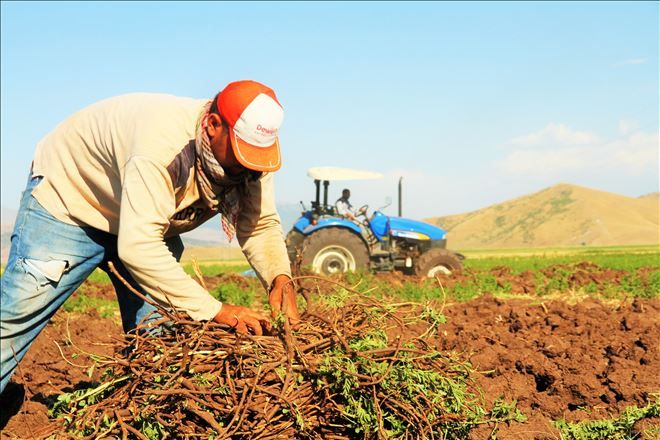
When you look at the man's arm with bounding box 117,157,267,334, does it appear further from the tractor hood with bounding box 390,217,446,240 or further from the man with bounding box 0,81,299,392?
the tractor hood with bounding box 390,217,446,240

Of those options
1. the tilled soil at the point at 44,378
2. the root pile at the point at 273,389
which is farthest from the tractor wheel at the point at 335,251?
the root pile at the point at 273,389

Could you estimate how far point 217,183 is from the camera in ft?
11.9

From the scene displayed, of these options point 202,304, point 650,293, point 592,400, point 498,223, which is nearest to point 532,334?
point 592,400

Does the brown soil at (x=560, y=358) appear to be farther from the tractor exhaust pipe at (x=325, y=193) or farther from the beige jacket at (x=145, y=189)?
the tractor exhaust pipe at (x=325, y=193)

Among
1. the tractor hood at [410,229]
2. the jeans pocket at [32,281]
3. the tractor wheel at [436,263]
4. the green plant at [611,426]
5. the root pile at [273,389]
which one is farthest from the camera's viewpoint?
the tractor hood at [410,229]

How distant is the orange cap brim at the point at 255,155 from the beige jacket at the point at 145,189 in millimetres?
293

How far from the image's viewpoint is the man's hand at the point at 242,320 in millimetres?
3285

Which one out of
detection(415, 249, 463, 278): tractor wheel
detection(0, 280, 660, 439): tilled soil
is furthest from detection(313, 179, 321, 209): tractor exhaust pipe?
detection(0, 280, 660, 439): tilled soil

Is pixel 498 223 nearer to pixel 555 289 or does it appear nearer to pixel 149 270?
pixel 555 289

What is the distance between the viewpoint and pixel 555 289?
42.2 feet

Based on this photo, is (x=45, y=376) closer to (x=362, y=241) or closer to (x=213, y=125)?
(x=213, y=125)

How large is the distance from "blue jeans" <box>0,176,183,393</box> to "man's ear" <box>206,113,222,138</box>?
38.3 inches

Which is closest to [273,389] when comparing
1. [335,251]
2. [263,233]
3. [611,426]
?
[263,233]

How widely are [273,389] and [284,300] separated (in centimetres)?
48
